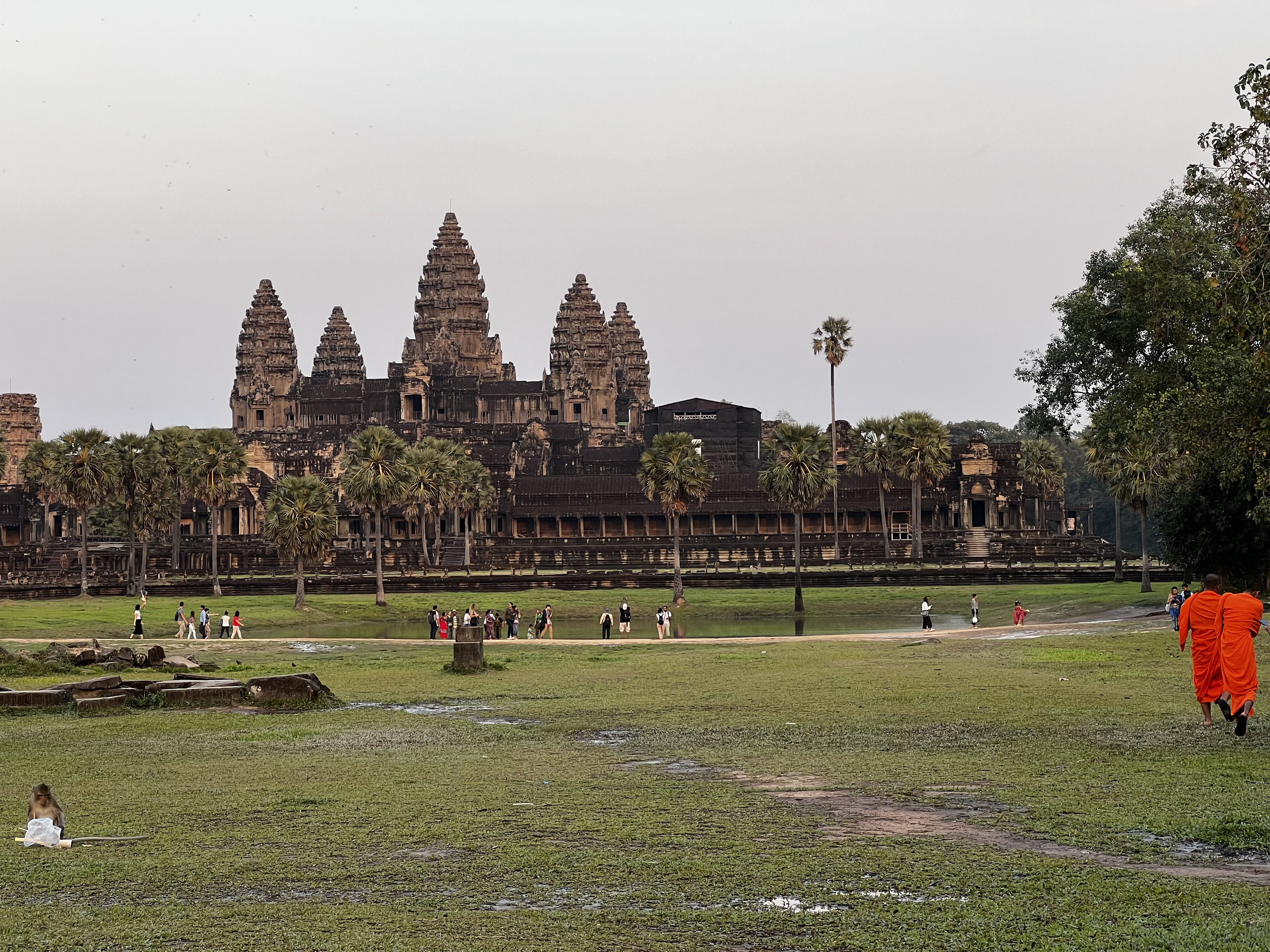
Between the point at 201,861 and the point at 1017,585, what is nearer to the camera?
the point at 201,861

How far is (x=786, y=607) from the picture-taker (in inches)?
2426

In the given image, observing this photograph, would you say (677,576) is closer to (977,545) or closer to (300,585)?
(300,585)

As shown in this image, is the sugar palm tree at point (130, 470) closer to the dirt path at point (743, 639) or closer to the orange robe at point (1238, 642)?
the dirt path at point (743, 639)

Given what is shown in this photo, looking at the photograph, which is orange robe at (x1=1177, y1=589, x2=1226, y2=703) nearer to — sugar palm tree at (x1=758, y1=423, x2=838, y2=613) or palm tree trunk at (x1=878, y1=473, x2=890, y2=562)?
sugar palm tree at (x1=758, y1=423, x2=838, y2=613)

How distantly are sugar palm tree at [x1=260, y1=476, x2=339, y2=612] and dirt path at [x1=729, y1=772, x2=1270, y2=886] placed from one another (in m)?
50.3

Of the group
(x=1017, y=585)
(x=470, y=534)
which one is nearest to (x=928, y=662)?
(x=1017, y=585)

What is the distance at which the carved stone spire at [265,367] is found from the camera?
155875mm

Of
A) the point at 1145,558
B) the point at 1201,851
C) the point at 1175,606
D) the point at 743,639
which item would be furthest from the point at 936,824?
the point at 1145,558

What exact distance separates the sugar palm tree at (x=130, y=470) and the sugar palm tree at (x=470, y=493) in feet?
76.6

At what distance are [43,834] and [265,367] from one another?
496 ft

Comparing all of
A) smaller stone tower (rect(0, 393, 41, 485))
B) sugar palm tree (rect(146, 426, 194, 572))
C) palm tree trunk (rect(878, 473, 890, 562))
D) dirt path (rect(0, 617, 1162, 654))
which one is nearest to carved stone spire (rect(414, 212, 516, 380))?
smaller stone tower (rect(0, 393, 41, 485))

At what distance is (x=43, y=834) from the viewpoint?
37.6 ft

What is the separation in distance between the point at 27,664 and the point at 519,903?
70.2 feet

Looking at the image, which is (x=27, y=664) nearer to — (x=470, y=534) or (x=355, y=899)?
(x=355, y=899)
